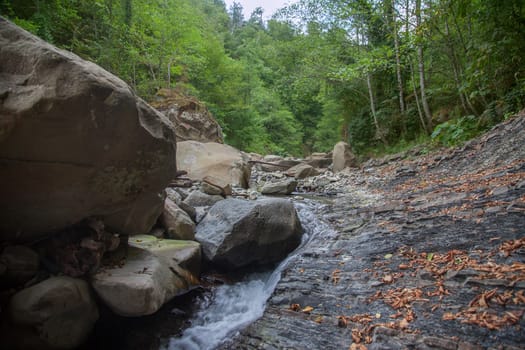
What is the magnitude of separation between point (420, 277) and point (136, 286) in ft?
10.0

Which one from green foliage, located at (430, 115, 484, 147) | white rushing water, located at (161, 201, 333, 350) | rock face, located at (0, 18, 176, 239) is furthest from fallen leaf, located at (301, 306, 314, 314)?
green foliage, located at (430, 115, 484, 147)

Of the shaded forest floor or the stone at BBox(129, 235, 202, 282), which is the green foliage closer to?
the shaded forest floor

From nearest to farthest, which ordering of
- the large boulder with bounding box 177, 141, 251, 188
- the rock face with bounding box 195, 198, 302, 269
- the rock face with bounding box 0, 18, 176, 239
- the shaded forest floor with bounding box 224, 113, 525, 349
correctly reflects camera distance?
the shaded forest floor with bounding box 224, 113, 525, 349 → the rock face with bounding box 0, 18, 176, 239 → the rock face with bounding box 195, 198, 302, 269 → the large boulder with bounding box 177, 141, 251, 188

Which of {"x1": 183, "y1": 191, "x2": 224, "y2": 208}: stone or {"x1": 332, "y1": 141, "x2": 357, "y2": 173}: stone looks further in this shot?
{"x1": 332, "y1": 141, "x2": 357, "y2": 173}: stone

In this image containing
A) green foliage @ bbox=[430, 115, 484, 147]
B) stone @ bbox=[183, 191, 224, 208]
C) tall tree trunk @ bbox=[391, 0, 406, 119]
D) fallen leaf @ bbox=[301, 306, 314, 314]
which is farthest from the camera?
tall tree trunk @ bbox=[391, 0, 406, 119]

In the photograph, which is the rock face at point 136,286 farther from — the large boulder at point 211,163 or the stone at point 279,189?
the stone at point 279,189

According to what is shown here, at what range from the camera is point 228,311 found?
3.93 meters

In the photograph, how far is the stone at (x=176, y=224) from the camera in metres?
5.07

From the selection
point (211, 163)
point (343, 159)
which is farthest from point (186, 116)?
point (343, 159)

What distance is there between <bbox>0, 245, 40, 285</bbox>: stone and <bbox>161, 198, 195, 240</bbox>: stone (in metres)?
2.09

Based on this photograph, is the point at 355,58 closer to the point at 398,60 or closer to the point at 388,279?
the point at 398,60

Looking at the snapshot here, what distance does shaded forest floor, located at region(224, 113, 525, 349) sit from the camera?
2.32 metres

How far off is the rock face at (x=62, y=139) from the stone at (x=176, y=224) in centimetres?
148

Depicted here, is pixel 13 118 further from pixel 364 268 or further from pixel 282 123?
pixel 282 123
